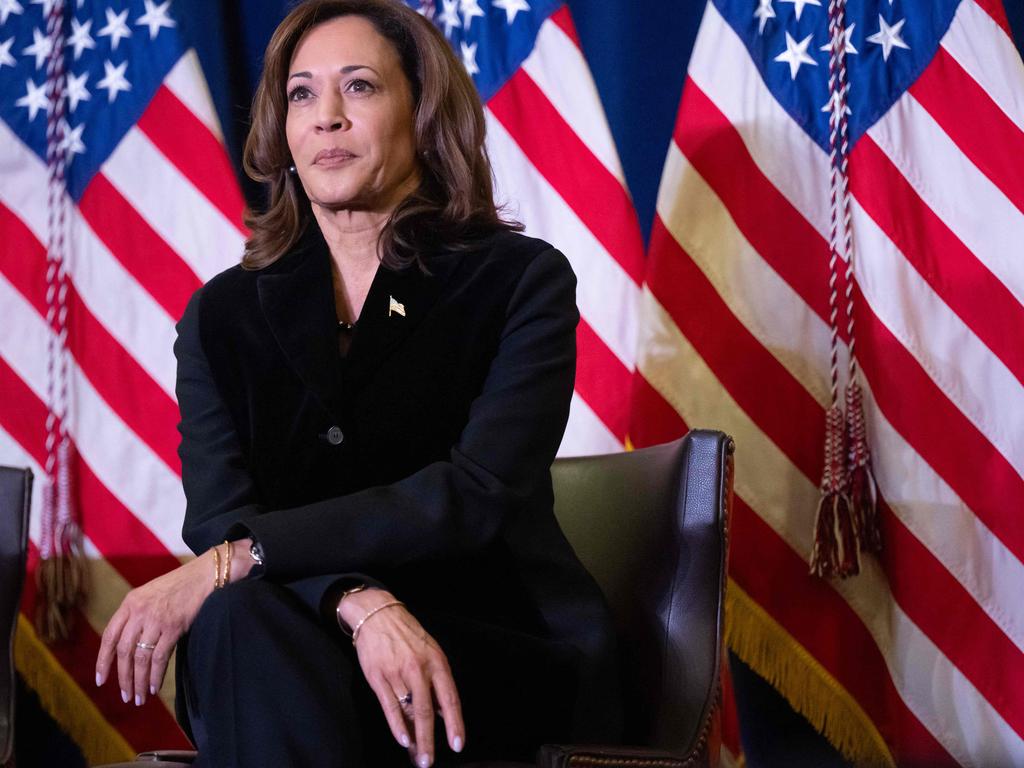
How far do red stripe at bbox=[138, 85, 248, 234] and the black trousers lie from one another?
1.39m

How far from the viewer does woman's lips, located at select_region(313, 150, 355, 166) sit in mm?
1639

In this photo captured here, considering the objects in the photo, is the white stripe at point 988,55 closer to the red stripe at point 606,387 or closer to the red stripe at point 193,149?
the red stripe at point 606,387

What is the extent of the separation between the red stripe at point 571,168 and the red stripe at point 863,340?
0.09 metres

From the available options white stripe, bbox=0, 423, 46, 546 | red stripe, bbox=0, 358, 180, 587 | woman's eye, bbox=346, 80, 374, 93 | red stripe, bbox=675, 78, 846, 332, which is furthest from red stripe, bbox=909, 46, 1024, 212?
white stripe, bbox=0, 423, 46, 546

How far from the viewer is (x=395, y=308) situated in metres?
1.52

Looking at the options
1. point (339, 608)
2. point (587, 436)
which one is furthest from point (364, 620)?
point (587, 436)

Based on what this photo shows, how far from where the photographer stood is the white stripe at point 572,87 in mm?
2418

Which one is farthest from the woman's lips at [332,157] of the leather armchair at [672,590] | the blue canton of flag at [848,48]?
the blue canton of flag at [848,48]

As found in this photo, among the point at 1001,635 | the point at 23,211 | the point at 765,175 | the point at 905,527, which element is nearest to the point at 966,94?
the point at 765,175

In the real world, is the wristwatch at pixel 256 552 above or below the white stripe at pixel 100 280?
below

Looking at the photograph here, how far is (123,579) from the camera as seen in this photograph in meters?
2.43

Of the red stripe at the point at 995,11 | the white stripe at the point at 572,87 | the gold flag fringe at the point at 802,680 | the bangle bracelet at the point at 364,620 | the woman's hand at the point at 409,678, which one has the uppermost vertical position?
the white stripe at the point at 572,87

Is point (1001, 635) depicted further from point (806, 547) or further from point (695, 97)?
point (695, 97)

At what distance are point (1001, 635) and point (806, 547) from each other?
0.37m
